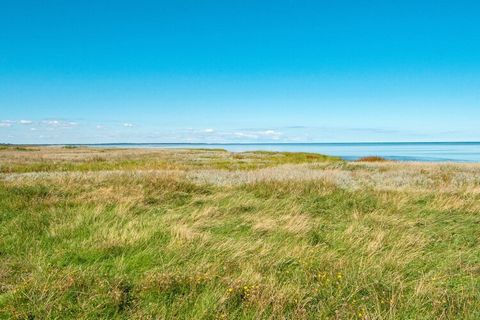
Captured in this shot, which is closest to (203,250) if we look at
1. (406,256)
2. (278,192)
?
(406,256)

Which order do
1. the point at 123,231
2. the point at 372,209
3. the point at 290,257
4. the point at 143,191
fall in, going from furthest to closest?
the point at 143,191
the point at 372,209
the point at 123,231
the point at 290,257

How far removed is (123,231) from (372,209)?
22.5ft

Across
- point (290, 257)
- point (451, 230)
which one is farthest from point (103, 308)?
point (451, 230)

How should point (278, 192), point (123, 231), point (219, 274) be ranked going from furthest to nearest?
point (278, 192) → point (123, 231) → point (219, 274)

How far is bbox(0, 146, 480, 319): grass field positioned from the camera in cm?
419

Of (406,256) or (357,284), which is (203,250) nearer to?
(357,284)

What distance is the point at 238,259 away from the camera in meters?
5.74

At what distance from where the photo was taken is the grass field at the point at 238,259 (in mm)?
4191

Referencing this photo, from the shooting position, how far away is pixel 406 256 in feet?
19.3

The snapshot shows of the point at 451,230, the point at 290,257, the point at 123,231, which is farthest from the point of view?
the point at 451,230

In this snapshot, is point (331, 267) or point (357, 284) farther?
point (331, 267)

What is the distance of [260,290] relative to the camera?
451cm

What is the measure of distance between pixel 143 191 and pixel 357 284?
27.7 ft

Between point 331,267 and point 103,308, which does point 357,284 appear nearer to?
point 331,267
